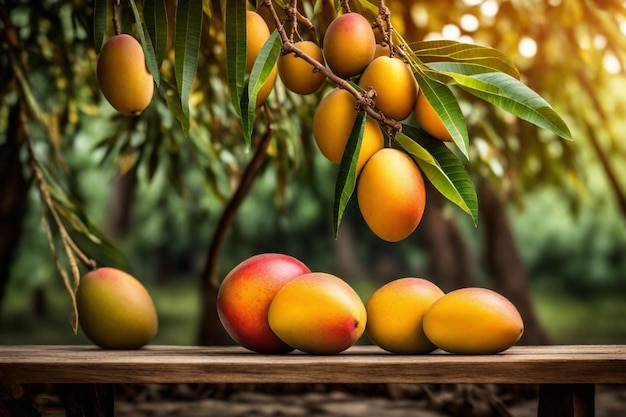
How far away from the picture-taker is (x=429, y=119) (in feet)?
3.35

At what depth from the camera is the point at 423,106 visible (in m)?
1.03

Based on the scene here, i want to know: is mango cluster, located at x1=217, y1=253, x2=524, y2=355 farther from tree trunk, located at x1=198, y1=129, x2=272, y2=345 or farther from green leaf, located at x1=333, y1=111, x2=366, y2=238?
tree trunk, located at x1=198, y1=129, x2=272, y2=345

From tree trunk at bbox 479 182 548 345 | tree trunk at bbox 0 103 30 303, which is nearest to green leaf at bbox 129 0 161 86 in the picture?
tree trunk at bbox 0 103 30 303

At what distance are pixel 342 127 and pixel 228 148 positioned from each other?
1476 mm

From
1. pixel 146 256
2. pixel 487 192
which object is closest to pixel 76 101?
pixel 487 192

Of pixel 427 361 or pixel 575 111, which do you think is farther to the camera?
pixel 575 111

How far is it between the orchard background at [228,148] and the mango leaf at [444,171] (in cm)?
3

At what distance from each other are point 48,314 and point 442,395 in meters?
9.20

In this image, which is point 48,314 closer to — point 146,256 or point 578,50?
point 146,256

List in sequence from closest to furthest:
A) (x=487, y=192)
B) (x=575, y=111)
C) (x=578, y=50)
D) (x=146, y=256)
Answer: (x=578, y=50)
(x=575, y=111)
(x=487, y=192)
(x=146, y=256)

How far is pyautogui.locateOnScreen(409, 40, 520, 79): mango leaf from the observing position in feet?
3.56

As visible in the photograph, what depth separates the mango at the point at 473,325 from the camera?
1.02 metres

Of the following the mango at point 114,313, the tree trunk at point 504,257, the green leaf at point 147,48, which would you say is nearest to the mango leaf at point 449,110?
the green leaf at point 147,48

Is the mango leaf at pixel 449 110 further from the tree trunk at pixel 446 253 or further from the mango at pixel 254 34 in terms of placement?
the tree trunk at pixel 446 253
